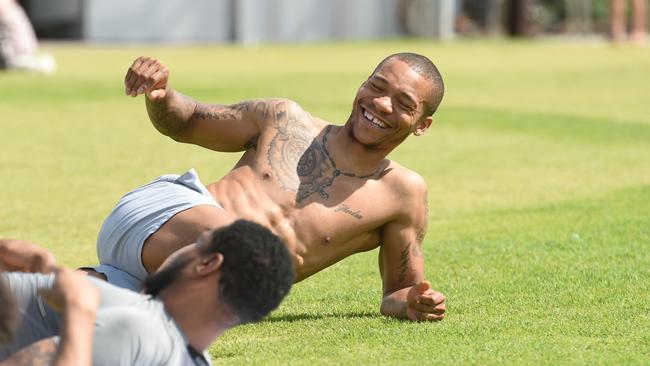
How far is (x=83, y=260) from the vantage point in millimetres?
7395

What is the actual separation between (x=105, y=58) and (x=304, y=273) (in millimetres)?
16392

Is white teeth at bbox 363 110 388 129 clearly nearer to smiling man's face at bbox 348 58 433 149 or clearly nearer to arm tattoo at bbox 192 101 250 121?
smiling man's face at bbox 348 58 433 149

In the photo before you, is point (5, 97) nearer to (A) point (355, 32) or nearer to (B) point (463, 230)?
(B) point (463, 230)

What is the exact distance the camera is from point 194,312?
4.26 meters

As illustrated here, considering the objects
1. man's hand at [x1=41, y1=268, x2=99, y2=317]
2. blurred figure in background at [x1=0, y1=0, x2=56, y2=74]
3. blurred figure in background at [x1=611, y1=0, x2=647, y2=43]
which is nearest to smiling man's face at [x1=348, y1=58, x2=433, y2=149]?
man's hand at [x1=41, y1=268, x2=99, y2=317]

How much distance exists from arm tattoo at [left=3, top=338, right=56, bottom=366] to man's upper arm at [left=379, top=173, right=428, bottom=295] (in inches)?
85.9

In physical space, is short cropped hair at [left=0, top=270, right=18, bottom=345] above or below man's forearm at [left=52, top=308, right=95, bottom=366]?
above

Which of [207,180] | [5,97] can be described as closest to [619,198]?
[207,180]

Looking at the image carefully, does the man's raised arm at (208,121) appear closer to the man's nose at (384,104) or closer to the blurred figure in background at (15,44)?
the man's nose at (384,104)

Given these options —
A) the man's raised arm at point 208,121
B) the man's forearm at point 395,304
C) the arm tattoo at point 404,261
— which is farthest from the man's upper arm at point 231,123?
the man's forearm at point 395,304

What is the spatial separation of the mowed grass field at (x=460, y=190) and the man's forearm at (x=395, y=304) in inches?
3.6

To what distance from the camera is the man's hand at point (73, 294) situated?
159 inches

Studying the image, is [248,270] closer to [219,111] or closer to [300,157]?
[300,157]

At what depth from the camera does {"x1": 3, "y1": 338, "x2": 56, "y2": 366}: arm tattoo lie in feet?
13.6
